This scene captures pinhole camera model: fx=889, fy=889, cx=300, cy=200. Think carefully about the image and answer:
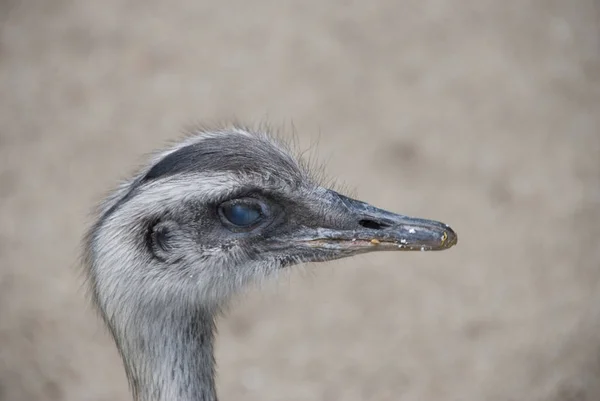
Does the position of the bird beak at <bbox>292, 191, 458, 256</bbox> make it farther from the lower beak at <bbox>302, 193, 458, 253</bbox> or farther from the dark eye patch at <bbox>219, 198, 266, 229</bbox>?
the dark eye patch at <bbox>219, 198, 266, 229</bbox>

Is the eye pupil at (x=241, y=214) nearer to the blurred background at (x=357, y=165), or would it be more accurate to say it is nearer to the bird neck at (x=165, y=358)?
the bird neck at (x=165, y=358)

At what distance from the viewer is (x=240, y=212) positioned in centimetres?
235

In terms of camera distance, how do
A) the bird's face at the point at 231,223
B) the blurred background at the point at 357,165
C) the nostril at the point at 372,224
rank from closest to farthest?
the bird's face at the point at 231,223 → the nostril at the point at 372,224 → the blurred background at the point at 357,165

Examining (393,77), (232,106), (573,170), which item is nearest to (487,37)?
(393,77)

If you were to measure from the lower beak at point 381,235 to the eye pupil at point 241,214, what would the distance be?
0.53 ft

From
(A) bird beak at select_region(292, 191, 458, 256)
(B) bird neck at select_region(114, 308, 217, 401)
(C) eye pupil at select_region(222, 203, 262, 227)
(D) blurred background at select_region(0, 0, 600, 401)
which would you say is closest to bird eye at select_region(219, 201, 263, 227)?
(C) eye pupil at select_region(222, 203, 262, 227)

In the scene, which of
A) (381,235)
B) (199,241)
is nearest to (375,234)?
(381,235)

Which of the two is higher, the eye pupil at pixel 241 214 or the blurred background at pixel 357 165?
the blurred background at pixel 357 165

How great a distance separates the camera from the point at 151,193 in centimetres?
228

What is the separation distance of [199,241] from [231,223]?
3.9 inches

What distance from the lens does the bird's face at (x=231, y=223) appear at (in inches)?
90.2

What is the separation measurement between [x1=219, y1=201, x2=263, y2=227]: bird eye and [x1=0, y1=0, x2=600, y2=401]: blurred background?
110 cm

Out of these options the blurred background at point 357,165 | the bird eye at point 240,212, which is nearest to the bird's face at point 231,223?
the bird eye at point 240,212

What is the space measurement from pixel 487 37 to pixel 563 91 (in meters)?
0.64
